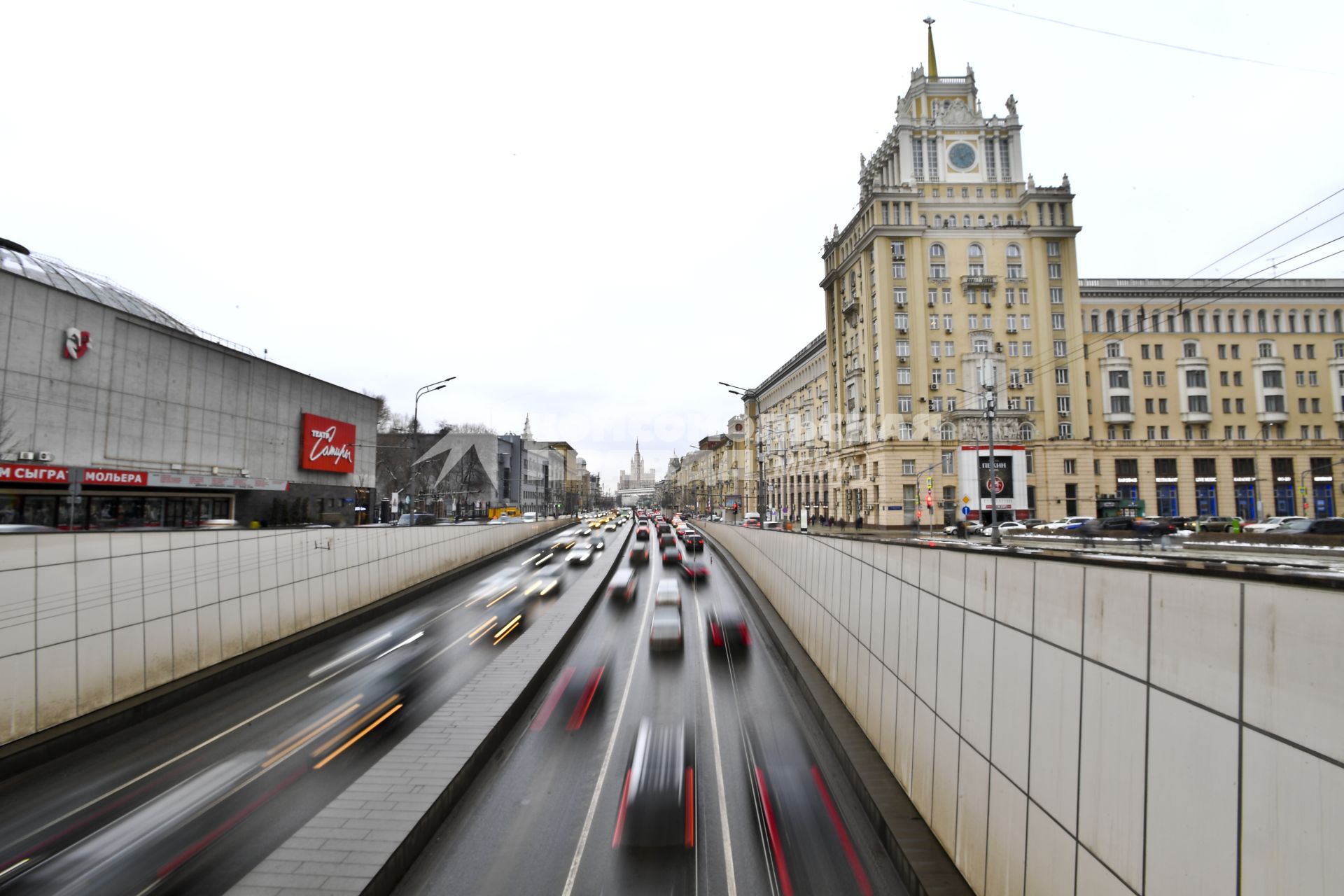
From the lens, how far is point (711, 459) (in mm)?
137375

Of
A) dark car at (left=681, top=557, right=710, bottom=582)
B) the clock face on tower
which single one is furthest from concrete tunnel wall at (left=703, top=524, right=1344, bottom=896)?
the clock face on tower

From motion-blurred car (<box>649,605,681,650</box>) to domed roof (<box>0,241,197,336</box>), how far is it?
34.3 m

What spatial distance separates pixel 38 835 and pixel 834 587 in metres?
14.4

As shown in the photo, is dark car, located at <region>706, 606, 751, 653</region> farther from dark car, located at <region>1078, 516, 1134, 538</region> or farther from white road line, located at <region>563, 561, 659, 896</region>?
dark car, located at <region>1078, 516, 1134, 538</region>

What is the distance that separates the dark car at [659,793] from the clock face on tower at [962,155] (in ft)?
217

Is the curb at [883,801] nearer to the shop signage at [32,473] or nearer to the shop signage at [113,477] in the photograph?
the shop signage at [32,473]

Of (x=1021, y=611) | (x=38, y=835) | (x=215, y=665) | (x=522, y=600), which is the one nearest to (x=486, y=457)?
(x=522, y=600)

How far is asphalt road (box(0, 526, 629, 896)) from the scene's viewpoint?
7.69 m

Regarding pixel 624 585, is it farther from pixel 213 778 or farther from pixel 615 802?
pixel 213 778

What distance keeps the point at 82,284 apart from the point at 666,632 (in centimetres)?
4814

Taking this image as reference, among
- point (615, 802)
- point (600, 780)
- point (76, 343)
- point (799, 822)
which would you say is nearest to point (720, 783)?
point (799, 822)

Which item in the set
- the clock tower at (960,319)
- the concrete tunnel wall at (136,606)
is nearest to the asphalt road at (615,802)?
the concrete tunnel wall at (136,606)

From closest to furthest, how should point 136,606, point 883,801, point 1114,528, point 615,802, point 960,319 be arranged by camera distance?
point 883,801, point 615,802, point 136,606, point 1114,528, point 960,319

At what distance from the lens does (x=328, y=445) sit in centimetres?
4484
